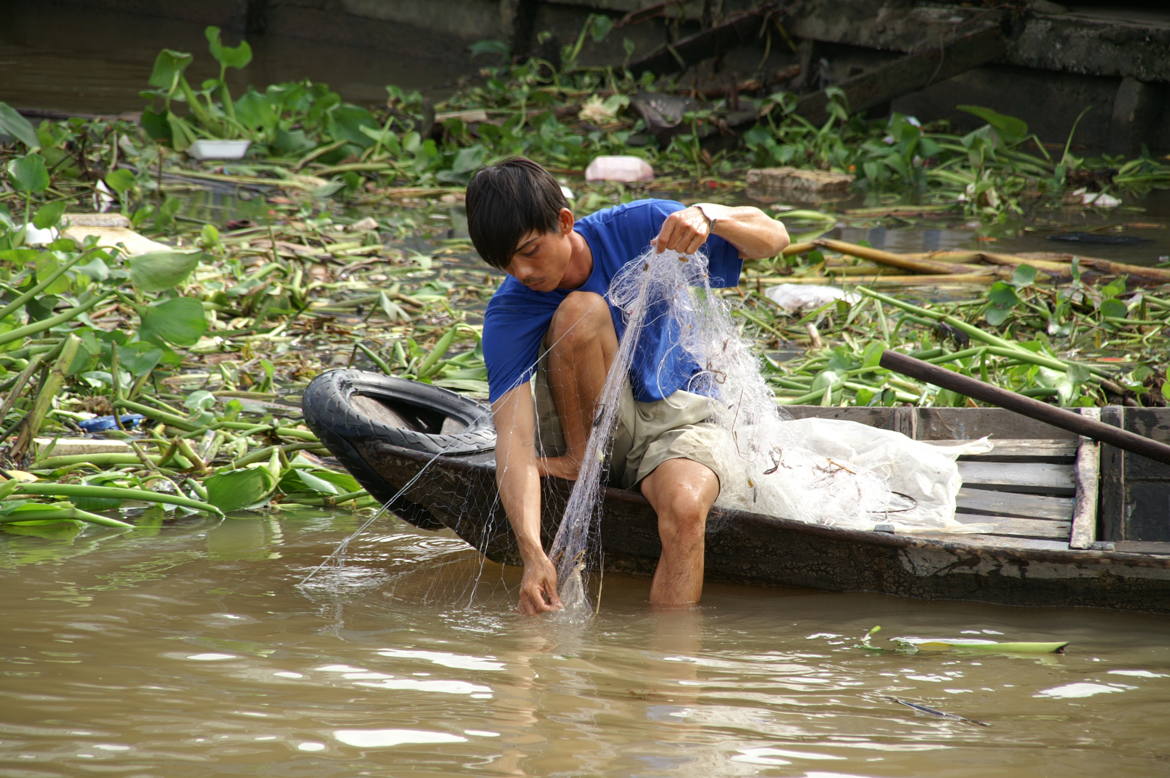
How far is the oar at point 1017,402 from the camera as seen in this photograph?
3.10m

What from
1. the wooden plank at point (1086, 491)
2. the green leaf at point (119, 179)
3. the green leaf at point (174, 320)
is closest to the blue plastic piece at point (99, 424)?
the green leaf at point (174, 320)

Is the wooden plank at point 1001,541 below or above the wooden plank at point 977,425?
below

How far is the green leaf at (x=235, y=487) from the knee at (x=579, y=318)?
45.5 inches

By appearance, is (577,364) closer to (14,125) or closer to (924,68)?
(14,125)

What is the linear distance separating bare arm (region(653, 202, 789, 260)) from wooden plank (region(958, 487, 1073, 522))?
95cm

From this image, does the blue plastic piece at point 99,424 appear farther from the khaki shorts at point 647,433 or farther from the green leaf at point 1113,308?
the green leaf at point 1113,308

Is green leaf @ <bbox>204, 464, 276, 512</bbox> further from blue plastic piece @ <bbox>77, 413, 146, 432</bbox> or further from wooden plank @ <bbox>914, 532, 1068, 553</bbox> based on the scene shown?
wooden plank @ <bbox>914, 532, 1068, 553</bbox>

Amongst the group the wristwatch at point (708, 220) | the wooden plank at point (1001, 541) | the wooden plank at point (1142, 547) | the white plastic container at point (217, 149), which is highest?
the white plastic container at point (217, 149)

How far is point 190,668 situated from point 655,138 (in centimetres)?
759

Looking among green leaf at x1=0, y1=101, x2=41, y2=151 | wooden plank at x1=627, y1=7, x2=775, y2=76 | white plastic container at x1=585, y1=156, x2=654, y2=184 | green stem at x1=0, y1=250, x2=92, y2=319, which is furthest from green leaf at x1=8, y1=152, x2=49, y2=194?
wooden plank at x1=627, y1=7, x2=775, y2=76

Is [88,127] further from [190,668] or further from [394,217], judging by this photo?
[190,668]

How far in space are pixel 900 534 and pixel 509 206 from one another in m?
1.23

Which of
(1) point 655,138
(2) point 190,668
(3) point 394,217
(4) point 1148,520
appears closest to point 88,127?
(3) point 394,217

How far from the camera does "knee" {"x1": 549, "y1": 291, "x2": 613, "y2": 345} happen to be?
3.08 metres
